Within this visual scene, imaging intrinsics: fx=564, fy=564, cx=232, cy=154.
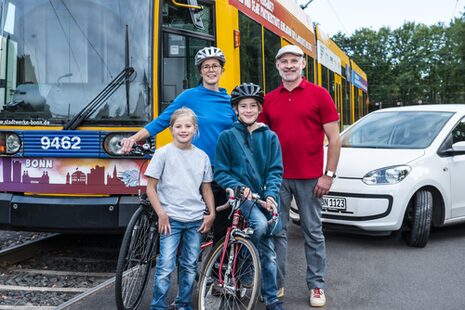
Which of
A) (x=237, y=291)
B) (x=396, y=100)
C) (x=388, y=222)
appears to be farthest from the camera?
(x=396, y=100)

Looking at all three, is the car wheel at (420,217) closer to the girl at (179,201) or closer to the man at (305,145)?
the man at (305,145)

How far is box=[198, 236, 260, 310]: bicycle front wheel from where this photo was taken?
3.72 metres

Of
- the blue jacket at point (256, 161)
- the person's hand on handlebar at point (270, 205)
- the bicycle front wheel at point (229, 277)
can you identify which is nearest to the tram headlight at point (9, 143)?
the blue jacket at point (256, 161)

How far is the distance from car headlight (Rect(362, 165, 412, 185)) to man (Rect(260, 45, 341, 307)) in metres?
1.88

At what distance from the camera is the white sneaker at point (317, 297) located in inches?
169

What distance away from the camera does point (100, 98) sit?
17.3 feet

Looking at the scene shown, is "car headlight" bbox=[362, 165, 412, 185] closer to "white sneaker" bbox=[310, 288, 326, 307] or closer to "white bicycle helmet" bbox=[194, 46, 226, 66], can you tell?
"white sneaker" bbox=[310, 288, 326, 307]

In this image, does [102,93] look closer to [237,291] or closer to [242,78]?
[242,78]

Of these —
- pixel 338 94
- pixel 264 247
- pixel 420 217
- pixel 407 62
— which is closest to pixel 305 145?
pixel 264 247

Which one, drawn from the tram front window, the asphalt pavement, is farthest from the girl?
the tram front window

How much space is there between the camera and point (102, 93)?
5.29 metres

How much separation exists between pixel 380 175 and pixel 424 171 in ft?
1.65

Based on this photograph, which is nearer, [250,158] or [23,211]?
[250,158]

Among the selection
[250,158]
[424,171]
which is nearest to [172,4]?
[250,158]
